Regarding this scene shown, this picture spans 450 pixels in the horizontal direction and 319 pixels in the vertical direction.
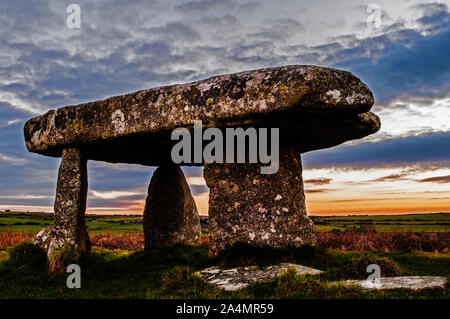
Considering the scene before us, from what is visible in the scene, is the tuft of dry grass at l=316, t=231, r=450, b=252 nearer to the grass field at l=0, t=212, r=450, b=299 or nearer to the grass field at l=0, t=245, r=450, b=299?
the grass field at l=0, t=212, r=450, b=299

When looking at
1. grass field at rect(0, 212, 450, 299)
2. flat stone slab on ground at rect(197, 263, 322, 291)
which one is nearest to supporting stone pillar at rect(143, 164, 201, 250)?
grass field at rect(0, 212, 450, 299)

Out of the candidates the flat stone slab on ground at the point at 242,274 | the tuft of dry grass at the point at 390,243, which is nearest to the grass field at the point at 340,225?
the tuft of dry grass at the point at 390,243

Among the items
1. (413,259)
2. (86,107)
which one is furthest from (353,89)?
(86,107)

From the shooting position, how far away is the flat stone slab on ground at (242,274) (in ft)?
23.0

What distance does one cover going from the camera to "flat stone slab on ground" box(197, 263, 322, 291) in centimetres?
700

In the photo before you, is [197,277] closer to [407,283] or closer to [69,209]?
[407,283]

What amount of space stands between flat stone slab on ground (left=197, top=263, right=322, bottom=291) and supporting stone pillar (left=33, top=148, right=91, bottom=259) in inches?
147

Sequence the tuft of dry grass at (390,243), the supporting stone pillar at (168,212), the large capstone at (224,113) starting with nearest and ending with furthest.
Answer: the large capstone at (224,113) < the supporting stone pillar at (168,212) < the tuft of dry grass at (390,243)

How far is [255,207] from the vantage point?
9.48 meters

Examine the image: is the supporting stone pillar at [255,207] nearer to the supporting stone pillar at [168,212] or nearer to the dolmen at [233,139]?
the dolmen at [233,139]

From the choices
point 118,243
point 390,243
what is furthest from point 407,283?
point 118,243

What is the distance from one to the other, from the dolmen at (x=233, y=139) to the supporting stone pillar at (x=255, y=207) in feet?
0.08

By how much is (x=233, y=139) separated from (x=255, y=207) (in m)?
1.75
